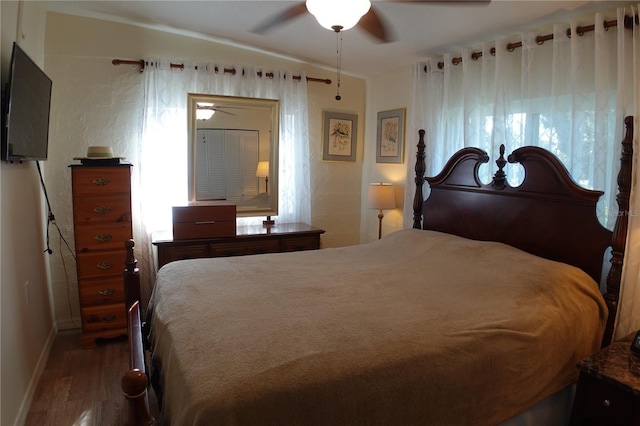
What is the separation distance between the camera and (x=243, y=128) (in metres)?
3.64

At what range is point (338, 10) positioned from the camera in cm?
172

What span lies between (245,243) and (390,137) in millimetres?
1723

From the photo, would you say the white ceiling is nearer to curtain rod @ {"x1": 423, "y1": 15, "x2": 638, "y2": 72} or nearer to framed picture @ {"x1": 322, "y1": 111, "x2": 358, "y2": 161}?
curtain rod @ {"x1": 423, "y1": 15, "x2": 638, "y2": 72}

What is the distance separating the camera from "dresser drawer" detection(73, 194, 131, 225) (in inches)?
113

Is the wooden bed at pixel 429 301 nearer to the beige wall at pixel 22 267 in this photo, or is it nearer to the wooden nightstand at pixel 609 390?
the wooden nightstand at pixel 609 390

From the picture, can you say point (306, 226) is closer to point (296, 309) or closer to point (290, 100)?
point (290, 100)

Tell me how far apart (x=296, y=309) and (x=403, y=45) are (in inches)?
91.1

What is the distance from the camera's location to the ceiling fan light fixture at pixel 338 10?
170cm

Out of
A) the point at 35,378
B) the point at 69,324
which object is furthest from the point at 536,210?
the point at 69,324

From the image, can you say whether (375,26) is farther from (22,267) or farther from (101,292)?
(101,292)

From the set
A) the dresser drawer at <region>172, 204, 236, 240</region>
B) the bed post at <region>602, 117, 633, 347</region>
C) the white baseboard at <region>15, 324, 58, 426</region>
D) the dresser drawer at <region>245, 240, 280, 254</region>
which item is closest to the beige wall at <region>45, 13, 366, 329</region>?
the white baseboard at <region>15, 324, 58, 426</region>

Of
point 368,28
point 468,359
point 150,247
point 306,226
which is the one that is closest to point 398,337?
point 468,359

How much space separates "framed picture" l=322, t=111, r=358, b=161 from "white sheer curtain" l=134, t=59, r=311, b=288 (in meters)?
0.31

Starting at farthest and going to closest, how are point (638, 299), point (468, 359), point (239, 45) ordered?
point (239, 45) < point (638, 299) < point (468, 359)
